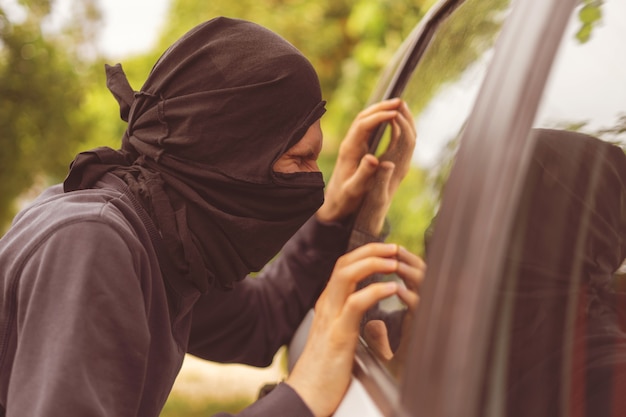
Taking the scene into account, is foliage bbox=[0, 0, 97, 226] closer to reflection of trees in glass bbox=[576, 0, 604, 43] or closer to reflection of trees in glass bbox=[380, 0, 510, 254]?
reflection of trees in glass bbox=[380, 0, 510, 254]

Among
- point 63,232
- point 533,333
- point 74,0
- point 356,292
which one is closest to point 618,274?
point 533,333

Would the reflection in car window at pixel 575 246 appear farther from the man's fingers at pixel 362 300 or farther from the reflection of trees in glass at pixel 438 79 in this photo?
the man's fingers at pixel 362 300

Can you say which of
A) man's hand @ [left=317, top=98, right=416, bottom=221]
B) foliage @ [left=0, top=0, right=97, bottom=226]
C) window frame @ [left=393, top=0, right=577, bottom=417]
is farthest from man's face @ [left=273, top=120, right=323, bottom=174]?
foliage @ [left=0, top=0, right=97, bottom=226]

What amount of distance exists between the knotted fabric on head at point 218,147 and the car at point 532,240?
0.59m

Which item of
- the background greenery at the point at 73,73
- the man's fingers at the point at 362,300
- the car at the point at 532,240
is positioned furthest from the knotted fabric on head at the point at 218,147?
the background greenery at the point at 73,73

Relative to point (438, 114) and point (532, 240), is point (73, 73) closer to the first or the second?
point (438, 114)

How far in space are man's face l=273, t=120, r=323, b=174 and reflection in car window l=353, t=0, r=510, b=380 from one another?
0.21 metres

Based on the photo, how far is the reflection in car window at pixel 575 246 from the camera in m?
1.30

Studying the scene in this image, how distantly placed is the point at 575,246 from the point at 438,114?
60 centimetres

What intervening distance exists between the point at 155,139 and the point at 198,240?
10.3 inches

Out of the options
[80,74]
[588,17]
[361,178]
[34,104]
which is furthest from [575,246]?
[80,74]

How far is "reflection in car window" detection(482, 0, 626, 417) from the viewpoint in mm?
1296

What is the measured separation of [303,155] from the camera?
2080 mm

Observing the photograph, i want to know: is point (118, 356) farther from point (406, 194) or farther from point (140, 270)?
point (406, 194)
